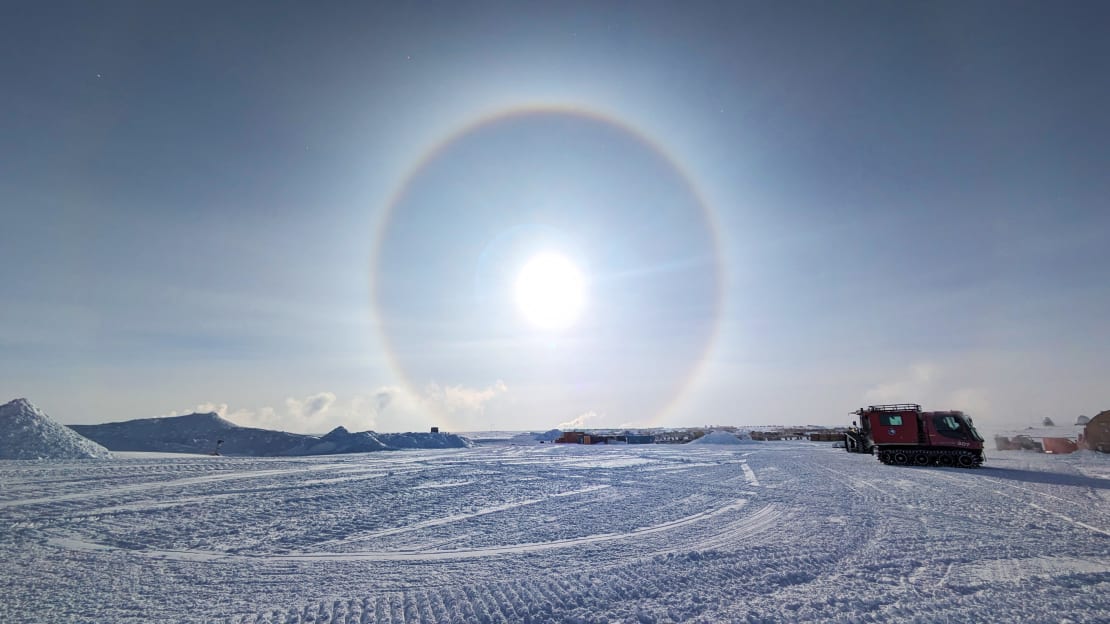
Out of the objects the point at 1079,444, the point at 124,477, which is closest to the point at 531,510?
the point at 124,477

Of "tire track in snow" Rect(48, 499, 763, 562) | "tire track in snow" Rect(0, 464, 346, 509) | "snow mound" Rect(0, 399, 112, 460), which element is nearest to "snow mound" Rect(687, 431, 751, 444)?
"tire track in snow" Rect(0, 464, 346, 509)

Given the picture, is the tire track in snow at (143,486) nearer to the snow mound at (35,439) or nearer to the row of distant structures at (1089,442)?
the snow mound at (35,439)

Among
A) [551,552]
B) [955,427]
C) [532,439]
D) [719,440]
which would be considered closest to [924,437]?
[955,427]

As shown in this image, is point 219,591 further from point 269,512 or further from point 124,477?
point 124,477

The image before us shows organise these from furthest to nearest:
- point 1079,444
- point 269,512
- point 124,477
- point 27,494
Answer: point 1079,444
point 124,477
point 27,494
point 269,512

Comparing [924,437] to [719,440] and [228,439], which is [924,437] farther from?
[228,439]

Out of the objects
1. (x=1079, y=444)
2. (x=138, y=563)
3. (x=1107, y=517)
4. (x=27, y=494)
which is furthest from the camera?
(x=1079, y=444)

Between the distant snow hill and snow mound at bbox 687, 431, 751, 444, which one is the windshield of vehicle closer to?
snow mound at bbox 687, 431, 751, 444
